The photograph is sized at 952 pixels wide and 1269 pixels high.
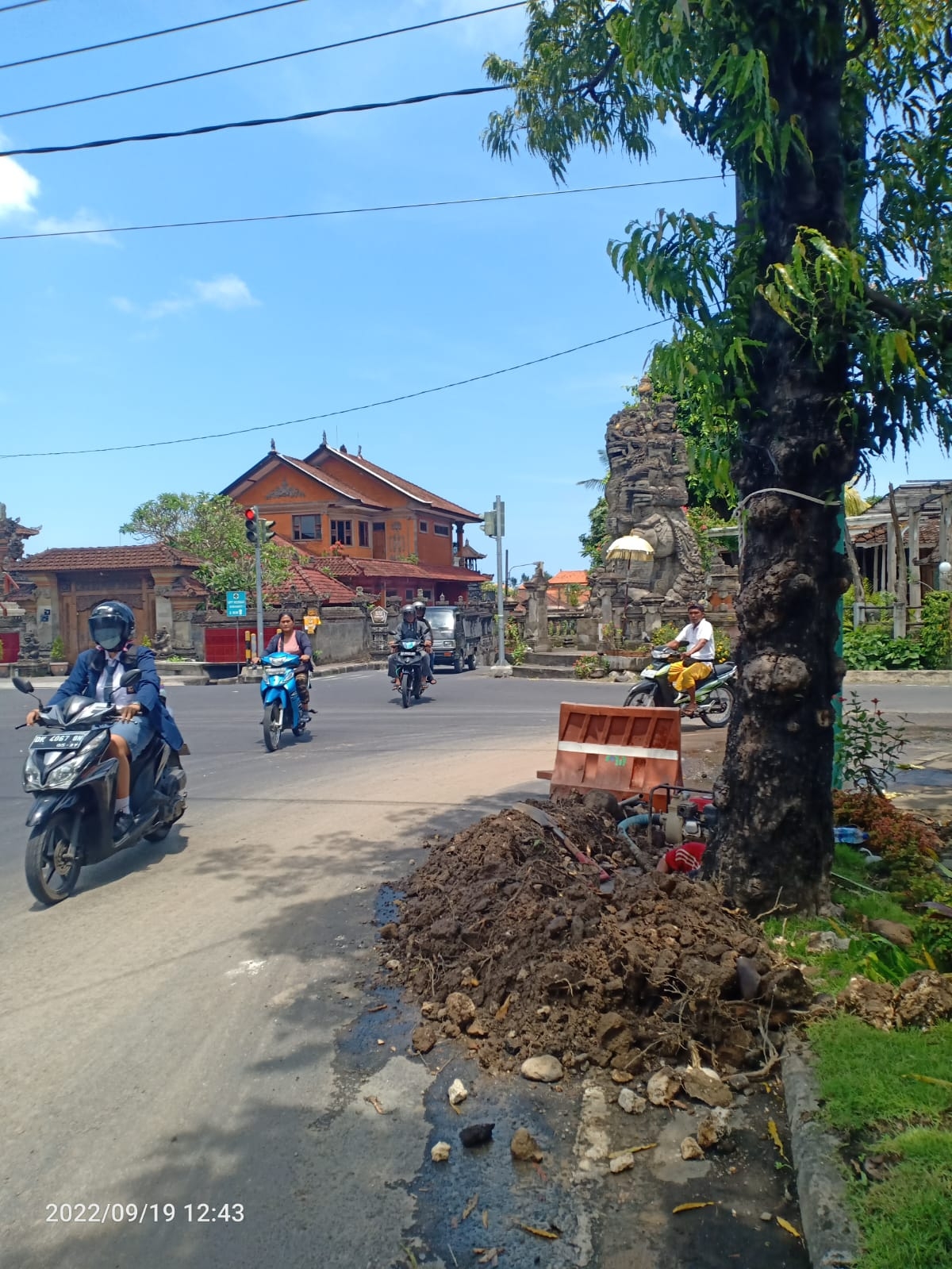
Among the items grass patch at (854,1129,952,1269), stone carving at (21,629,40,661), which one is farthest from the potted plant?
grass patch at (854,1129,952,1269)

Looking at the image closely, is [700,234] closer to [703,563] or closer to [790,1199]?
[790,1199]

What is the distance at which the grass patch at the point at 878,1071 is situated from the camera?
2805 millimetres

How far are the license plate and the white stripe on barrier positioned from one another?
11.7 feet

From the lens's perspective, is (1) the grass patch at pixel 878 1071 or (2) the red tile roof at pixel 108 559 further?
(2) the red tile roof at pixel 108 559

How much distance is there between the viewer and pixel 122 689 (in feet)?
21.1

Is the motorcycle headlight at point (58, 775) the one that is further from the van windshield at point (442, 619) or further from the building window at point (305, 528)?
the building window at point (305, 528)

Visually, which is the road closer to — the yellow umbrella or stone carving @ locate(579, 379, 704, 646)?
the yellow umbrella

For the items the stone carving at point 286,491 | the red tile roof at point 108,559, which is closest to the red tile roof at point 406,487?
the stone carving at point 286,491

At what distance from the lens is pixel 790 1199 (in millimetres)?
2783

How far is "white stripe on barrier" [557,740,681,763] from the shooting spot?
6.84 meters

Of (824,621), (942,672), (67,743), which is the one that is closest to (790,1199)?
(824,621)

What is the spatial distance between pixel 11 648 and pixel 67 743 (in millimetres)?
28427

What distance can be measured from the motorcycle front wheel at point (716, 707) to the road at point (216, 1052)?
19.4 ft

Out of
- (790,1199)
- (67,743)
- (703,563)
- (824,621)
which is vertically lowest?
(790,1199)
